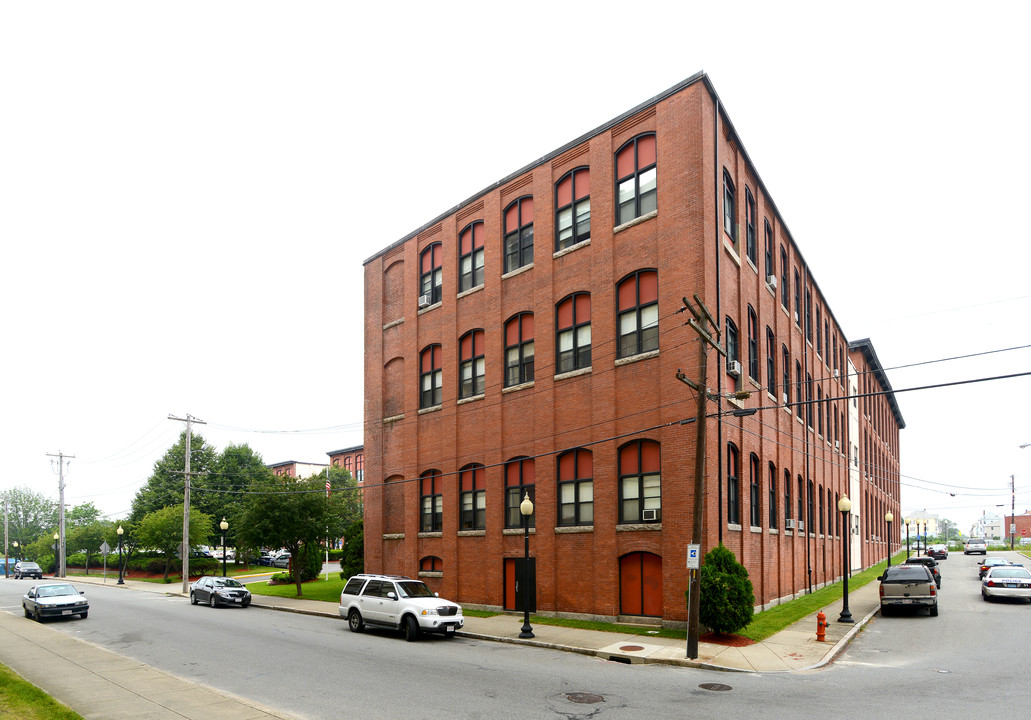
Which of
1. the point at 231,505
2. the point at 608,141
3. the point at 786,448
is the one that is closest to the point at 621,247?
the point at 608,141

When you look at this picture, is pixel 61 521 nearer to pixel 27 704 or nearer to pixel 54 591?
pixel 54 591

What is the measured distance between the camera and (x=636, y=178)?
27.3 meters

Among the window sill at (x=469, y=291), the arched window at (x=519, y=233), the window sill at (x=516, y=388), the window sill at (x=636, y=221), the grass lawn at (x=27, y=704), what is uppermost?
the arched window at (x=519, y=233)

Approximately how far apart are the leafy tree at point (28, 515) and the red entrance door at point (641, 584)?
12433cm

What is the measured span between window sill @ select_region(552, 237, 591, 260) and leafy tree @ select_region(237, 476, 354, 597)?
62.7 ft

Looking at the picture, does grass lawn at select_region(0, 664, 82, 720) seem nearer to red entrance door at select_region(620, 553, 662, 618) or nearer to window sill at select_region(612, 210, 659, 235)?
red entrance door at select_region(620, 553, 662, 618)

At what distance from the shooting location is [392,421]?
37562mm

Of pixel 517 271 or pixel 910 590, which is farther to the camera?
pixel 517 271

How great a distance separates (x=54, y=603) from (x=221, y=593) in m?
7.80

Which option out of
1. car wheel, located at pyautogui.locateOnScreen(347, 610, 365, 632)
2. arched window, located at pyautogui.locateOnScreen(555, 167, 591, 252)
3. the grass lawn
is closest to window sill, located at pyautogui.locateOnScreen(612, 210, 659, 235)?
arched window, located at pyautogui.locateOnScreen(555, 167, 591, 252)

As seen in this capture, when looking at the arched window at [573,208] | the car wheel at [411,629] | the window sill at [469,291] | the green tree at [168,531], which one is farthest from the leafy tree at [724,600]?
the green tree at [168,531]

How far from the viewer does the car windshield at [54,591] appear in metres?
31.8

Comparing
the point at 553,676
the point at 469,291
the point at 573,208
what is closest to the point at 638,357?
the point at 573,208

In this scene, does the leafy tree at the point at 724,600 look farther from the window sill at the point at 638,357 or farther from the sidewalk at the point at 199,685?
the window sill at the point at 638,357
